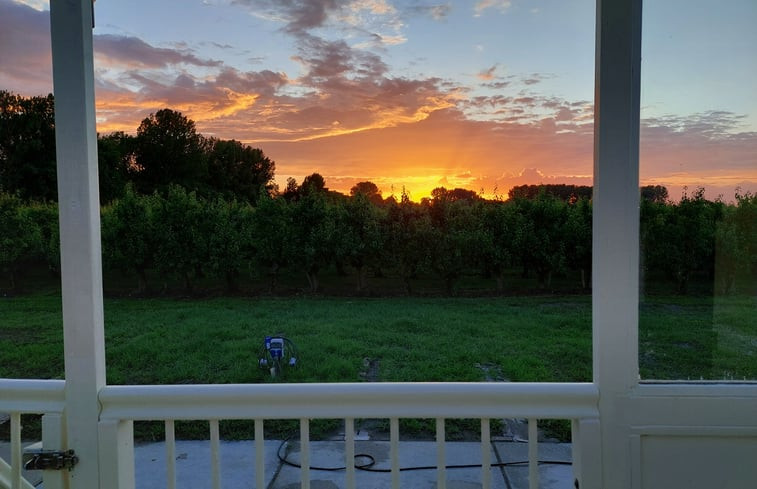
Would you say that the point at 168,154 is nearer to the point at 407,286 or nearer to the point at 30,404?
the point at 407,286

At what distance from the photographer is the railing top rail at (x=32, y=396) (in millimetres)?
1125

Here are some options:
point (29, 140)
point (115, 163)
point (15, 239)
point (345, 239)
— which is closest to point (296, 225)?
point (345, 239)

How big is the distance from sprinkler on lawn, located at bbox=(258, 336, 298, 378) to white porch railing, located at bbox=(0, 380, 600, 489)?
3.29 m

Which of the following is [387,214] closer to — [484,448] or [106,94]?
[106,94]

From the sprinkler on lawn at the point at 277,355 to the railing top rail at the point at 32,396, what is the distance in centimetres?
328

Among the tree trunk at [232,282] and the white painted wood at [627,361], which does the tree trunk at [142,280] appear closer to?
the tree trunk at [232,282]

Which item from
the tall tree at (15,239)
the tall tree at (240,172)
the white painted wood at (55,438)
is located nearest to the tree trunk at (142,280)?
the tall tree at (240,172)

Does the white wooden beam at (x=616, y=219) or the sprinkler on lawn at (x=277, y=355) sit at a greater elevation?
the white wooden beam at (x=616, y=219)

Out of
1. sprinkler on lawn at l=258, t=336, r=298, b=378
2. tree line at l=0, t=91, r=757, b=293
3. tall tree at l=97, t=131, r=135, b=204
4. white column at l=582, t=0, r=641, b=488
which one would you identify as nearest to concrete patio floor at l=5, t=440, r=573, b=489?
sprinkler on lawn at l=258, t=336, r=298, b=378

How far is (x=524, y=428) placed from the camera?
11.5 ft

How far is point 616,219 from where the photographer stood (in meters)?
1.03

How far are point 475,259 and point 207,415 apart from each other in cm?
534

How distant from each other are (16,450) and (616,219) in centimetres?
141

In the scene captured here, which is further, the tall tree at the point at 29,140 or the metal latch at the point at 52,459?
the tall tree at the point at 29,140
